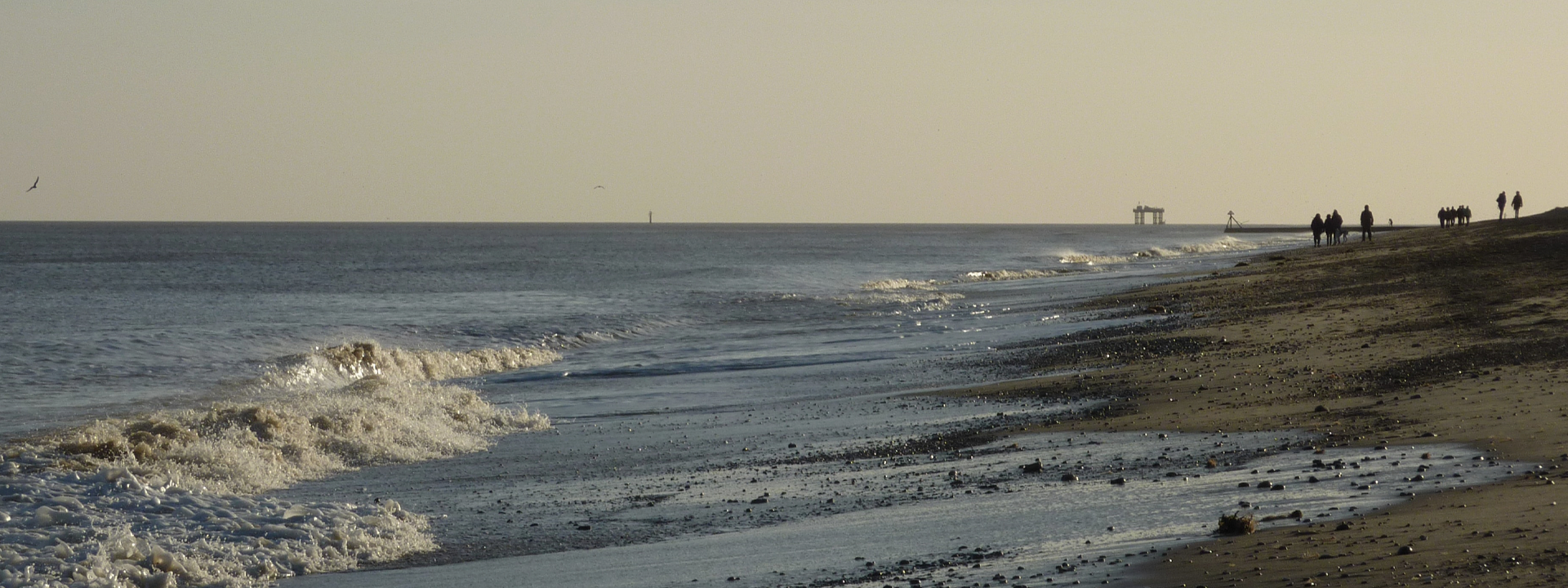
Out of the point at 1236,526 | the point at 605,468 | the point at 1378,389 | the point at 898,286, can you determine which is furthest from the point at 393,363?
the point at 898,286

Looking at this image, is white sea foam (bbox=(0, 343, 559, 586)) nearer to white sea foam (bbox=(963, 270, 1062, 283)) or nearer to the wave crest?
the wave crest

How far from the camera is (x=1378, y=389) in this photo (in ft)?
38.5

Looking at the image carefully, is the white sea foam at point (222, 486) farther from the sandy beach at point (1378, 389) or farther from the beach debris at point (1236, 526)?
the sandy beach at point (1378, 389)

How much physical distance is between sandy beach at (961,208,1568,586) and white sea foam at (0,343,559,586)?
489cm

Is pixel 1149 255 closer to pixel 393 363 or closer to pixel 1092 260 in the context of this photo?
pixel 1092 260

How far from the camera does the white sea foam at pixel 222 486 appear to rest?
7445 millimetres

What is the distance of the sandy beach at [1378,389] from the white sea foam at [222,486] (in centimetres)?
489

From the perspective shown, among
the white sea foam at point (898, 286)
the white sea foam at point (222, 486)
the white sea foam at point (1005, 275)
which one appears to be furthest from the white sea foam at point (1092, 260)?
the white sea foam at point (222, 486)

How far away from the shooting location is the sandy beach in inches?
235

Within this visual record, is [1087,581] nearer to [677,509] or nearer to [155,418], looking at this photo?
[677,509]

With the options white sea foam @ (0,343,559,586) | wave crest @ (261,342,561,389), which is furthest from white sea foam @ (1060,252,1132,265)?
white sea foam @ (0,343,559,586)

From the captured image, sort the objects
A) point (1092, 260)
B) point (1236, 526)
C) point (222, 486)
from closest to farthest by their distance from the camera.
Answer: point (1236, 526)
point (222, 486)
point (1092, 260)

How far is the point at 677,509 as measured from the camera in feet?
29.0

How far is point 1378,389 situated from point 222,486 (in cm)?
956
